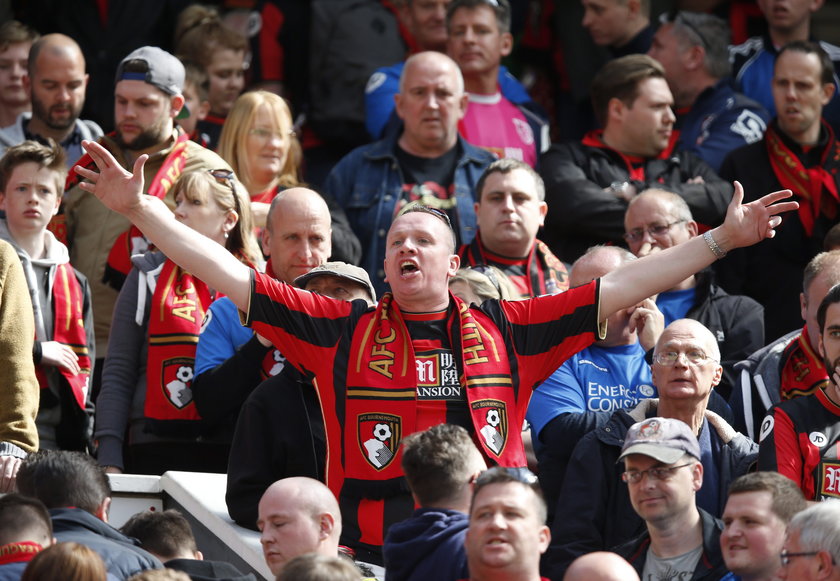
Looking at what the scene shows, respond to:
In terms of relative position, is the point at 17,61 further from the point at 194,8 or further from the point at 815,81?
the point at 815,81

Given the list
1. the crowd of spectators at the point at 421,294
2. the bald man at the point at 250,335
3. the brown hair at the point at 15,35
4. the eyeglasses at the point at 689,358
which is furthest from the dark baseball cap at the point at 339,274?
the brown hair at the point at 15,35

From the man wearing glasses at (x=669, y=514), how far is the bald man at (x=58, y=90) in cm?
443

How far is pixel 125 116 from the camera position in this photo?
852 cm

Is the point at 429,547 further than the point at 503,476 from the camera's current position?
Yes

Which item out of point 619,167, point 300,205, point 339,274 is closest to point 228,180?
point 300,205

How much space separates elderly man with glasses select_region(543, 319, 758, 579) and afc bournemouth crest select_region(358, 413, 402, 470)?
2.45 ft

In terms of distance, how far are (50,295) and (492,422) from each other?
253 centimetres

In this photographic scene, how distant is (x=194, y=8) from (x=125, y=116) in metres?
2.27

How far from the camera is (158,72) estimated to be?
28.1 ft

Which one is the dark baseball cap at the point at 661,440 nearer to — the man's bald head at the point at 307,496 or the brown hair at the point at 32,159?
the man's bald head at the point at 307,496

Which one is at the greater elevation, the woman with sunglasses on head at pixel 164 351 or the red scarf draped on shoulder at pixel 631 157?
the red scarf draped on shoulder at pixel 631 157

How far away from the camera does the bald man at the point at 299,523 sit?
5500mm

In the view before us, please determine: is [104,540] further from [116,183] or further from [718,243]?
[718,243]

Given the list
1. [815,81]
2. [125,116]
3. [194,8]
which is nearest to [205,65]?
[194,8]
